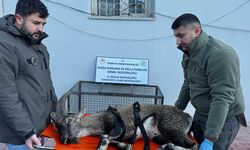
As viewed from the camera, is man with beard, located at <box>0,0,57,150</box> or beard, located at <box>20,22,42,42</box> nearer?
man with beard, located at <box>0,0,57,150</box>

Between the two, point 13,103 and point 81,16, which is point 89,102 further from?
point 13,103

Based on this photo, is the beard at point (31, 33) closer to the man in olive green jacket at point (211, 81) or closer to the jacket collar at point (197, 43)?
the man in olive green jacket at point (211, 81)

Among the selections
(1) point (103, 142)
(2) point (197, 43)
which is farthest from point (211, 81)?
(1) point (103, 142)

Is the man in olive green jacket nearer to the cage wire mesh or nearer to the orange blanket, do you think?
the orange blanket

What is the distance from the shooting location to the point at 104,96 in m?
4.17

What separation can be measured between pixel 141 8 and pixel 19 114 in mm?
3035

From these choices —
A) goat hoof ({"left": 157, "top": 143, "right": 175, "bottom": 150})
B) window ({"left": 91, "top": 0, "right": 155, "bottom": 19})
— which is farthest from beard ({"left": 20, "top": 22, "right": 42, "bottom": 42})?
window ({"left": 91, "top": 0, "right": 155, "bottom": 19})

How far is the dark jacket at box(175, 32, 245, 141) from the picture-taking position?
6.98ft

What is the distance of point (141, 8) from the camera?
467 centimetres

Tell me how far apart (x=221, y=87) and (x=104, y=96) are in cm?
229

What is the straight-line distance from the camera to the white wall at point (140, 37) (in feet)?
14.7


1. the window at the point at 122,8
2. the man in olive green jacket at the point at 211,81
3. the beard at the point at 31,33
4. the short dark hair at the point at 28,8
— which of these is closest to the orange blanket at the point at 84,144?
the man in olive green jacket at the point at 211,81

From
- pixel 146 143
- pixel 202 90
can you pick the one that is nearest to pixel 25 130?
pixel 146 143

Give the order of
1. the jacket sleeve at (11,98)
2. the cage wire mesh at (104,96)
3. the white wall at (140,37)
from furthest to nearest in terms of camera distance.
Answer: the white wall at (140,37)
the cage wire mesh at (104,96)
the jacket sleeve at (11,98)
